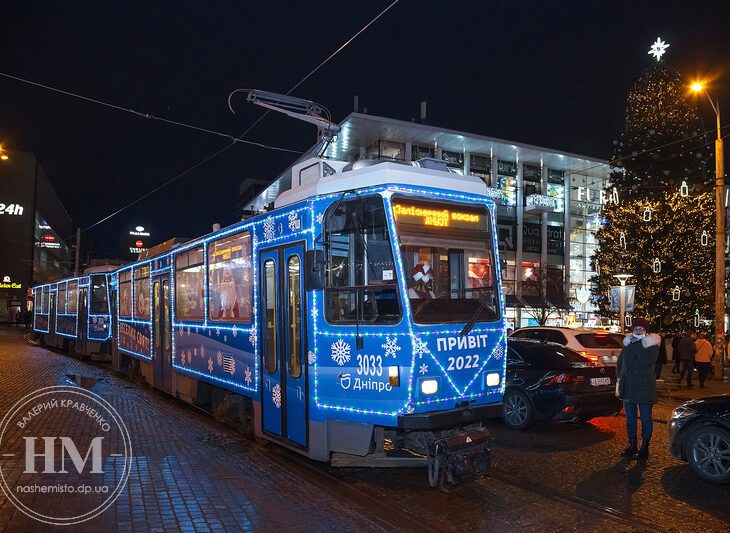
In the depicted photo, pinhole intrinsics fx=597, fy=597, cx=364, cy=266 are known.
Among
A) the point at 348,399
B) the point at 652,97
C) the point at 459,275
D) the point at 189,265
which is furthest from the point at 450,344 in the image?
the point at 652,97

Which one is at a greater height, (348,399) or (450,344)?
(450,344)

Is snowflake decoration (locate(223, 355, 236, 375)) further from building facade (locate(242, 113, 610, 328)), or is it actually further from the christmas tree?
building facade (locate(242, 113, 610, 328))

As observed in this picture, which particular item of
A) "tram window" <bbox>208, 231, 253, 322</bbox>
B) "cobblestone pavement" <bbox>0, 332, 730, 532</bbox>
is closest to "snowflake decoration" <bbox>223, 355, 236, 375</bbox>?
"tram window" <bbox>208, 231, 253, 322</bbox>

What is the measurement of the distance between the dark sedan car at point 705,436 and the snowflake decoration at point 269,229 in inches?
223

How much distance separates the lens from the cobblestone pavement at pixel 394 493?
18.0 ft

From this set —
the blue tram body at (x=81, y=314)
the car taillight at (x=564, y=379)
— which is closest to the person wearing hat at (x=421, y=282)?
the car taillight at (x=564, y=379)

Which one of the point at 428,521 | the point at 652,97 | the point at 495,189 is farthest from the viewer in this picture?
the point at 495,189

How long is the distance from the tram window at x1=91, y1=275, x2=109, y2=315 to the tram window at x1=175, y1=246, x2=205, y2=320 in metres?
9.35

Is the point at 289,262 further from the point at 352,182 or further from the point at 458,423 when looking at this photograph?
the point at 458,423

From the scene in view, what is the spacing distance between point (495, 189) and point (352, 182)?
46.6 meters

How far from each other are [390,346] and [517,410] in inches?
193

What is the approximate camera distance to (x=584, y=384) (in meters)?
9.71

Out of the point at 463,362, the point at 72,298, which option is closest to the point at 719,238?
the point at 463,362

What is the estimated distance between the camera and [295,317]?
720 cm
